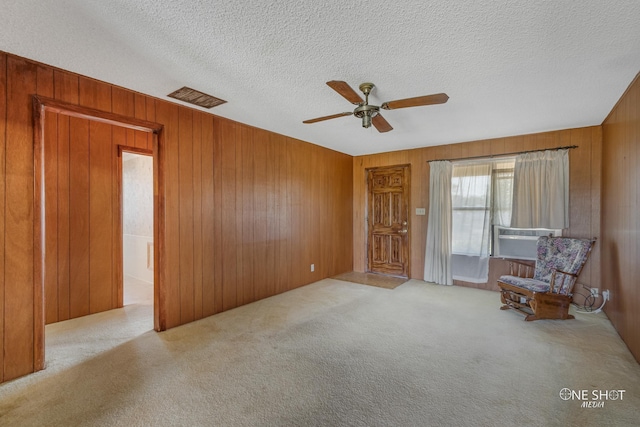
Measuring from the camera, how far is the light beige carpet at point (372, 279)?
4.93m

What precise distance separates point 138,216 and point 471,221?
579 cm

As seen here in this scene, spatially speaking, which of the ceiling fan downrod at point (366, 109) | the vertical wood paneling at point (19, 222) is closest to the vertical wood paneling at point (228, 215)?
the vertical wood paneling at point (19, 222)

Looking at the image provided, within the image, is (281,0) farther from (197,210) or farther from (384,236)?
(384,236)

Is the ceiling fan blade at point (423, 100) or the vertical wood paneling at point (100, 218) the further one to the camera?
the vertical wood paneling at point (100, 218)

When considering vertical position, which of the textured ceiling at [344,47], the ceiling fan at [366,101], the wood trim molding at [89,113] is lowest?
the wood trim molding at [89,113]

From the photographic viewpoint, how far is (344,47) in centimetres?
205

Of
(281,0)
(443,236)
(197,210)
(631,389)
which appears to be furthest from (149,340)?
(443,236)

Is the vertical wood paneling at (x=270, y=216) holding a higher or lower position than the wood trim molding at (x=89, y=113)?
lower

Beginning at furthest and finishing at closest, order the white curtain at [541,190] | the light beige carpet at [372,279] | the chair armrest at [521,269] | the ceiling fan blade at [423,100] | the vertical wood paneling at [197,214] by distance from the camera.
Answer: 1. the light beige carpet at [372,279]
2. the chair armrest at [521,269]
3. the white curtain at [541,190]
4. the vertical wood paneling at [197,214]
5. the ceiling fan blade at [423,100]

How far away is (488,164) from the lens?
454 centimetres

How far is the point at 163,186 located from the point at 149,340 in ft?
5.02

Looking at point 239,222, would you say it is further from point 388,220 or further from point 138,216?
point 388,220

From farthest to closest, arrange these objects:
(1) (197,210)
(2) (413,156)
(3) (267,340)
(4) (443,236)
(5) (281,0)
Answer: (2) (413,156)
(4) (443,236)
(1) (197,210)
(3) (267,340)
(5) (281,0)

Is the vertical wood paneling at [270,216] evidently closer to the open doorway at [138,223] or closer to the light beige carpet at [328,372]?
the light beige carpet at [328,372]
